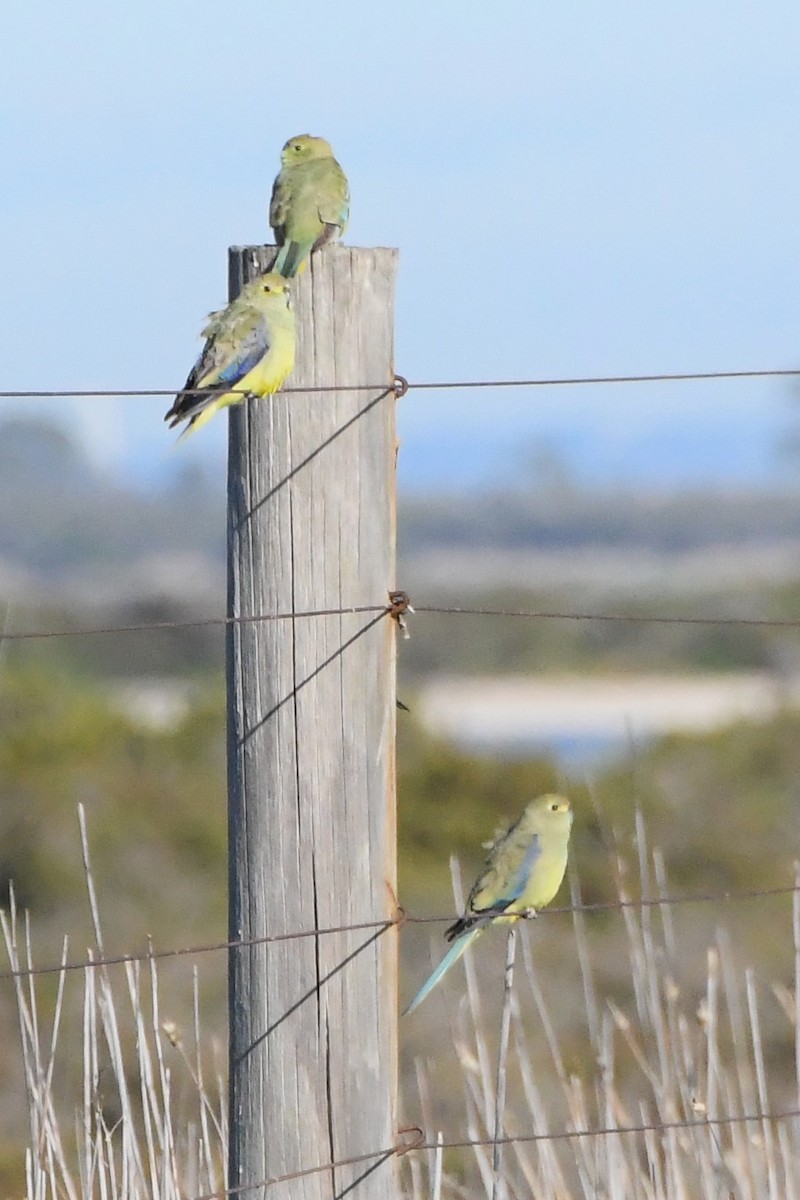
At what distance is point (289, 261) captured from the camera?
11.1 ft

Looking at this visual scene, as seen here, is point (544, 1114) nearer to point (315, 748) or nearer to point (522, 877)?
point (522, 877)

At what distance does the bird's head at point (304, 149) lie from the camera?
540 centimetres

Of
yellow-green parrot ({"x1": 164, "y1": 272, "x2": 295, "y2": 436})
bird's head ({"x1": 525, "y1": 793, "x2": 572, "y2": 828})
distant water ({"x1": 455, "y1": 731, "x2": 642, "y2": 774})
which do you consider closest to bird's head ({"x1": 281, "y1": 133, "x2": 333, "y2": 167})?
yellow-green parrot ({"x1": 164, "y1": 272, "x2": 295, "y2": 436})

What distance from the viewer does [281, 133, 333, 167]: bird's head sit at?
5.40 metres

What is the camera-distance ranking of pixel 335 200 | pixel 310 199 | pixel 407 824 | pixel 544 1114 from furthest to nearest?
pixel 407 824
pixel 335 200
pixel 310 199
pixel 544 1114

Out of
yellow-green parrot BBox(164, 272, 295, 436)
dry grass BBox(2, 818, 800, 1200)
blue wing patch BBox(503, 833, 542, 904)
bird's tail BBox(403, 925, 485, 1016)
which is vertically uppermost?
yellow-green parrot BBox(164, 272, 295, 436)

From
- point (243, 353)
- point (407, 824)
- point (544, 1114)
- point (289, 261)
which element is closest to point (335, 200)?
point (243, 353)

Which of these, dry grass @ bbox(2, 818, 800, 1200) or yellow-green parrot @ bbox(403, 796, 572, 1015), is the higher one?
yellow-green parrot @ bbox(403, 796, 572, 1015)

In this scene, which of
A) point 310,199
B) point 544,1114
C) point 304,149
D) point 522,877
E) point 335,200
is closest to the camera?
point 522,877

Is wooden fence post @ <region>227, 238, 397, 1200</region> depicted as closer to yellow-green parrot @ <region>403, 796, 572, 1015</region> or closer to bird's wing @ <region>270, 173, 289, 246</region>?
yellow-green parrot @ <region>403, 796, 572, 1015</region>

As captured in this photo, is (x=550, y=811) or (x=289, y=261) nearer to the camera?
(x=289, y=261)

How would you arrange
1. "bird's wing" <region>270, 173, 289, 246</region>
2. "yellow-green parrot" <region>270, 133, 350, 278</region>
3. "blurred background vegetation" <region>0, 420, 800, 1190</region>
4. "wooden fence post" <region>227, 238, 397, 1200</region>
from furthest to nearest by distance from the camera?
"blurred background vegetation" <region>0, 420, 800, 1190</region> → "bird's wing" <region>270, 173, 289, 246</region> → "yellow-green parrot" <region>270, 133, 350, 278</region> → "wooden fence post" <region>227, 238, 397, 1200</region>

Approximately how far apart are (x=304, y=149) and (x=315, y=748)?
265 centimetres

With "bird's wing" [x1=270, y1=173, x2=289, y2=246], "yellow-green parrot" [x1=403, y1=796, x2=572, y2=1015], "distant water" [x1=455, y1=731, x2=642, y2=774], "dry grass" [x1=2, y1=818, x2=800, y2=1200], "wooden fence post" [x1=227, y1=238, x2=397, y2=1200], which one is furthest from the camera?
"distant water" [x1=455, y1=731, x2=642, y2=774]
